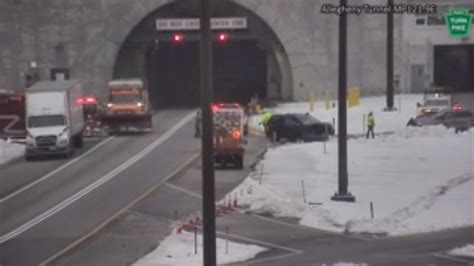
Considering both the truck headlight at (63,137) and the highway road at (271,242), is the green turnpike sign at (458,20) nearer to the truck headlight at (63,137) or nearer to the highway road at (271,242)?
the truck headlight at (63,137)

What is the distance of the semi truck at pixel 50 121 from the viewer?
153 feet

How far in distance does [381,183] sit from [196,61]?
163 feet

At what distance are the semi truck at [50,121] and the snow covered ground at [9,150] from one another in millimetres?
1412

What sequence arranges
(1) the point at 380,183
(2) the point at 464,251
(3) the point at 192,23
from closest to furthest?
(2) the point at 464,251 < (1) the point at 380,183 < (3) the point at 192,23

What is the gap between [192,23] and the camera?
67.8 m

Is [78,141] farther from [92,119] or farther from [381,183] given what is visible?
[381,183]

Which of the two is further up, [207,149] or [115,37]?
[115,37]

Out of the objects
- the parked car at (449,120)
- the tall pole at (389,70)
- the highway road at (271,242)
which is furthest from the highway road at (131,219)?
the tall pole at (389,70)

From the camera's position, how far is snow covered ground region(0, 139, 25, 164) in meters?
48.2

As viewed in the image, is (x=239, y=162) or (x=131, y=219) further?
(x=239, y=162)

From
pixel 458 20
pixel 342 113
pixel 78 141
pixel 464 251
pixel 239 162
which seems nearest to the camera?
pixel 464 251

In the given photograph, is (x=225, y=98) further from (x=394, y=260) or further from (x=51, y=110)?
(x=394, y=260)

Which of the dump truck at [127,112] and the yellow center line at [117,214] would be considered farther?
the dump truck at [127,112]

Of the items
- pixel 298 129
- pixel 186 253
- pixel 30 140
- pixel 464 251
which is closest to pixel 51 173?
pixel 30 140
